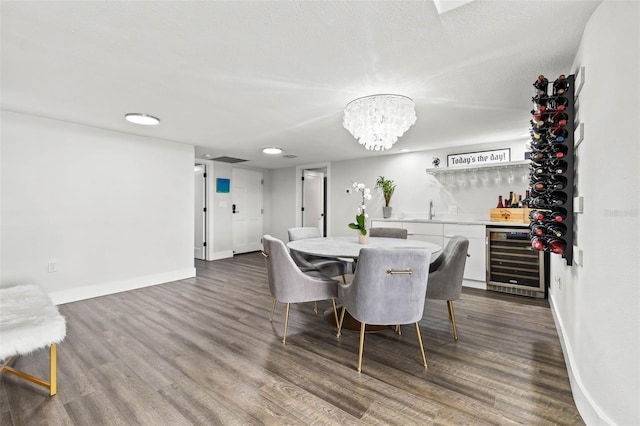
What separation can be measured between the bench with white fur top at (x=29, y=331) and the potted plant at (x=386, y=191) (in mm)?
4626

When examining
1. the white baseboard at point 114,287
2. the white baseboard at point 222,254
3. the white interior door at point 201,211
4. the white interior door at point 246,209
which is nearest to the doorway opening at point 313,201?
the white interior door at point 246,209

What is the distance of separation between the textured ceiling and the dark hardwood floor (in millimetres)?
2169

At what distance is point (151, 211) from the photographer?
4.41 metres

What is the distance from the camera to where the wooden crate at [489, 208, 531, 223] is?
12.9ft

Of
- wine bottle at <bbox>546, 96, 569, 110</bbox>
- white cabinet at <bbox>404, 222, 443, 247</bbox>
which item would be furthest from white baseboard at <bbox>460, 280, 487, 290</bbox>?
wine bottle at <bbox>546, 96, 569, 110</bbox>

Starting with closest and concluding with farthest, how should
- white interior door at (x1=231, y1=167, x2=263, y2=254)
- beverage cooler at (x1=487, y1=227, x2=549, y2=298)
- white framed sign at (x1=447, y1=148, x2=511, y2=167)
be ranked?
1. beverage cooler at (x1=487, y1=227, x2=549, y2=298)
2. white framed sign at (x1=447, y1=148, x2=511, y2=167)
3. white interior door at (x1=231, y1=167, x2=263, y2=254)

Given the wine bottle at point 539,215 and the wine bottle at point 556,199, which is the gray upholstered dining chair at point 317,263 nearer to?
the wine bottle at point 539,215

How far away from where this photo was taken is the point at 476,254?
4.19 metres

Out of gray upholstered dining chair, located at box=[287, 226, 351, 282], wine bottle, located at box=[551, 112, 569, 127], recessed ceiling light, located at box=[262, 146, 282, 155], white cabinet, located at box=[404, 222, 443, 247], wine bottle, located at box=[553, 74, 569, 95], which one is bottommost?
gray upholstered dining chair, located at box=[287, 226, 351, 282]

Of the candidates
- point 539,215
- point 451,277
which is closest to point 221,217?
point 451,277

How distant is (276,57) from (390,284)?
68.7 inches

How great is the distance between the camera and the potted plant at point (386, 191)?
18.0ft

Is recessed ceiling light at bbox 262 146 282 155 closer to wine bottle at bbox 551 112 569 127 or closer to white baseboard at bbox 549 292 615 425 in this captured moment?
wine bottle at bbox 551 112 569 127

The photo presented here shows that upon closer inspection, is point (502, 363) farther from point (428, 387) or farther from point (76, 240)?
point (76, 240)
